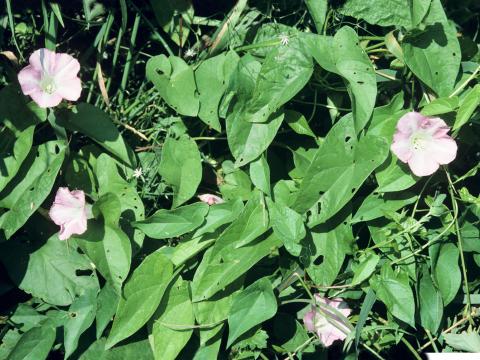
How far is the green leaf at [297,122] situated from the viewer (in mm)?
1846

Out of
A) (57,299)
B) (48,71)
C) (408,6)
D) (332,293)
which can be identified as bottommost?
(332,293)

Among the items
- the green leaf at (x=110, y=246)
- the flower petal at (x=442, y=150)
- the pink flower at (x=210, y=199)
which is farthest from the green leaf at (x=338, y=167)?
the green leaf at (x=110, y=246)

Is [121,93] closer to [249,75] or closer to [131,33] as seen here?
[131,33]

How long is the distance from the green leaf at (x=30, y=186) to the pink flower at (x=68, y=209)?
0.12 feet

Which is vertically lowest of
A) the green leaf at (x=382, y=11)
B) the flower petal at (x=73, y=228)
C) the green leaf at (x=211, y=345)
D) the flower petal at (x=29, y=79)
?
the green leaf at (x=211, y=345)

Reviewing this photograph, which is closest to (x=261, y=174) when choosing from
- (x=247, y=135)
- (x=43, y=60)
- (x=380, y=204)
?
(x=247, y=135)

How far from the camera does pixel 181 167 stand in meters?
1.85

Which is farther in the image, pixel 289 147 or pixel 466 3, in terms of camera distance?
pixel 466 3

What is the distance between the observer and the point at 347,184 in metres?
1.74

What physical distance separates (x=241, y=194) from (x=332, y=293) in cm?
36

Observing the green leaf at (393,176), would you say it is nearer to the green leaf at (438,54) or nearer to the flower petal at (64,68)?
the green leaf at (438,54)

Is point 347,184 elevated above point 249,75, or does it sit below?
below

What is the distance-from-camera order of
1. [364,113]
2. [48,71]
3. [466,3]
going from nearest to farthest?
[364,113]
[48,71]
[466,3]

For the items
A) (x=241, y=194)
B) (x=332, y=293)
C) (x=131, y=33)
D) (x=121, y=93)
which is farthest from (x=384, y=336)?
(x=131, y=33)
